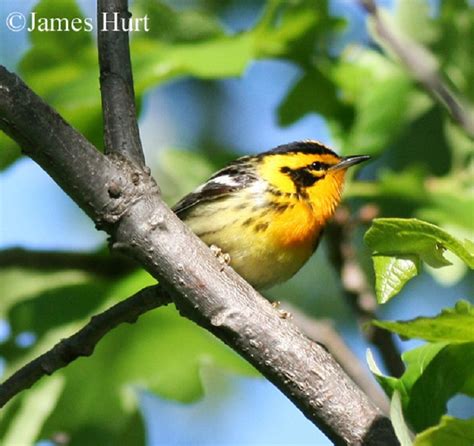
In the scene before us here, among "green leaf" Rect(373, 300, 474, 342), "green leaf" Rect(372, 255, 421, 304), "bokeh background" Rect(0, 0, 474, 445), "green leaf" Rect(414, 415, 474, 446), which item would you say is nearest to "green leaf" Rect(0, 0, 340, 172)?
"bokeh background" Rect(0, 0, 474, 445)

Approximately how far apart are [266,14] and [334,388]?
2.34 m

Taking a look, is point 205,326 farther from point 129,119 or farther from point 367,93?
point 367,93

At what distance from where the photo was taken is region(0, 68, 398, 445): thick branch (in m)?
2.45

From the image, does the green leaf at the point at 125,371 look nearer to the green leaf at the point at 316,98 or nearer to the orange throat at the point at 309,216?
the orange throat at the point at 309,216

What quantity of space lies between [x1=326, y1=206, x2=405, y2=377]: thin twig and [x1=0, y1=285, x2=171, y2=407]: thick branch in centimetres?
142

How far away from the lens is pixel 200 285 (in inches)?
98.4

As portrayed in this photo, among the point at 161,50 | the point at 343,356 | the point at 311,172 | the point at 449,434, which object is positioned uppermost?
the point at 161,50

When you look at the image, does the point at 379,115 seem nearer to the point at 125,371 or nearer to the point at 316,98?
the point at 316,98

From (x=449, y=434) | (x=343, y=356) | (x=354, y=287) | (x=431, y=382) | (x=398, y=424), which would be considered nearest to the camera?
(x=449, y=434)

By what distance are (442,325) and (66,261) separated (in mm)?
A: 2975

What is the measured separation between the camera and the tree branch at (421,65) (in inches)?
168

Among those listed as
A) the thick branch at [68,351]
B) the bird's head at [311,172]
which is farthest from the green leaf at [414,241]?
the bird's head at [311,172]

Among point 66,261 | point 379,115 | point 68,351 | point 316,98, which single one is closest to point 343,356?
point 379,115

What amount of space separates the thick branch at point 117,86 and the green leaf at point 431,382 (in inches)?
32.7
